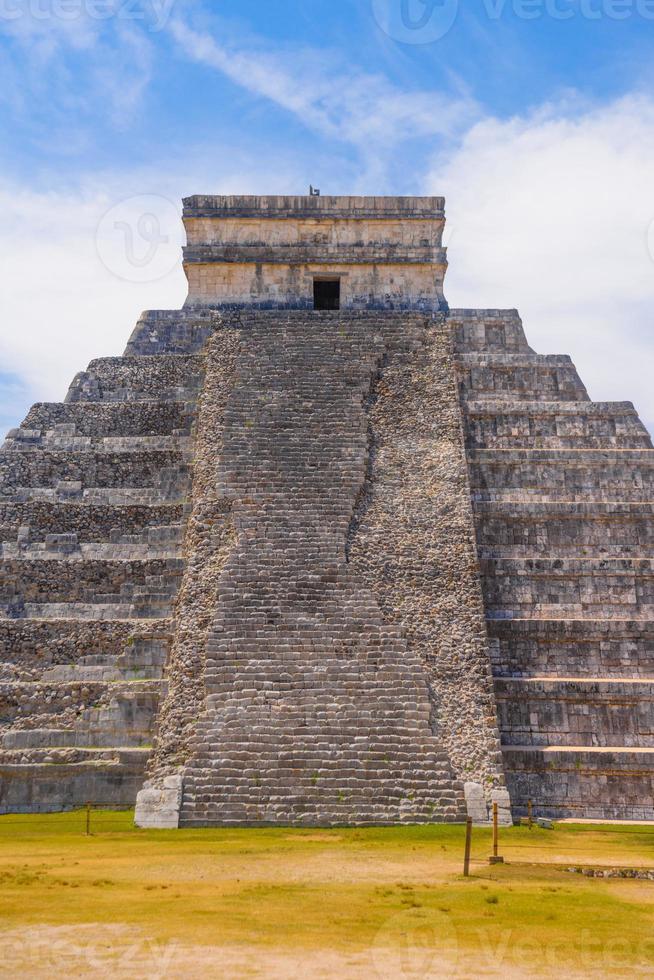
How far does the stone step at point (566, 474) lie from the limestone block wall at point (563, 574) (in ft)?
0.08

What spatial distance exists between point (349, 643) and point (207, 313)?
9.96m

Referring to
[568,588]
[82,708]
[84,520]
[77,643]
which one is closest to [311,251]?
[84,520]

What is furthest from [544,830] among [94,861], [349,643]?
[94,861]

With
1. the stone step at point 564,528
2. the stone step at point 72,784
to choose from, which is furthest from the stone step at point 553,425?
the stone step at point 72,784

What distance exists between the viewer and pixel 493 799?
41.5 feet

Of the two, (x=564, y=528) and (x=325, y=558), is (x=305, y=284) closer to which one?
(x=564, y=528)

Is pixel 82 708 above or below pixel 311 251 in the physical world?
below

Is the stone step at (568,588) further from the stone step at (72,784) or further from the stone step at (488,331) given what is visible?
the stone step at (488,331)

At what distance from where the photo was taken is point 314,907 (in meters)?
8.25

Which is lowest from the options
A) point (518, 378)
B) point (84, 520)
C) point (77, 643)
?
point (77, 643)

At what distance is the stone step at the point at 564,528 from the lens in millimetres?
17016

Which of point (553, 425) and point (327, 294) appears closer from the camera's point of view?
point (553, 425)

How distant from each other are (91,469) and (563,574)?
8507 mm

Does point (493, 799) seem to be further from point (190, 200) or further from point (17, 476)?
point (190, 200)
